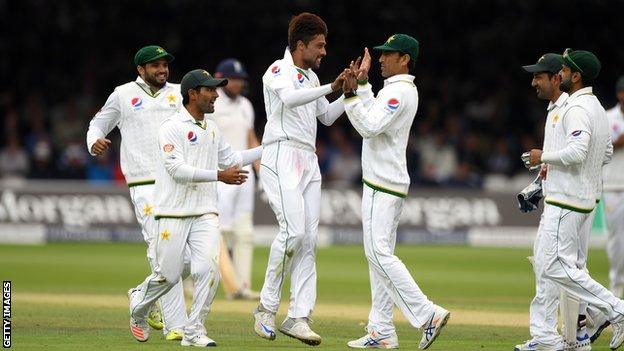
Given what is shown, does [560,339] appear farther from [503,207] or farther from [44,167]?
[44,167]

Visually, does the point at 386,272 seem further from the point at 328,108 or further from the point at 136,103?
the point at 136,103

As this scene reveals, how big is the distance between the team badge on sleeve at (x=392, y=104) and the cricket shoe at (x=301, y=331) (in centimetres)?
165

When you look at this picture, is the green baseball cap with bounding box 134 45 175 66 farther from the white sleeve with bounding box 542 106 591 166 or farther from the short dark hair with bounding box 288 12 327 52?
the white sleeve with bounding box 542 106 591 166

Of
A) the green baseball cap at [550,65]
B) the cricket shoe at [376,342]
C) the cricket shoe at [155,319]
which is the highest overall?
the green baseball cap at [550,65]

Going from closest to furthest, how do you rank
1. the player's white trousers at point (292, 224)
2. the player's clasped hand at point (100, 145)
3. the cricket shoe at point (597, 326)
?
the player's white trousers at point (292, 224), the cricket shoe at point (597, 326), the player's clasped hand at point (100, 145)

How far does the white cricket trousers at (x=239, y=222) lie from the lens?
1371 cm

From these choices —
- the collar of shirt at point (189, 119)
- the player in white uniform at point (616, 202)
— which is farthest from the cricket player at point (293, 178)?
the player in white uniform at point (616, 202)

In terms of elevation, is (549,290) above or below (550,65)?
below

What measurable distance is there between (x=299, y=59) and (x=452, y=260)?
10163mm

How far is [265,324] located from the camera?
30.7 ft

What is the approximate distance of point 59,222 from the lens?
2175 cm

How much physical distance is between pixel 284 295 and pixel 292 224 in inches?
201

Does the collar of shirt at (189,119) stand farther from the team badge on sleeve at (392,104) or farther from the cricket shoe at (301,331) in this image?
the cricket shoe at (301,331)
